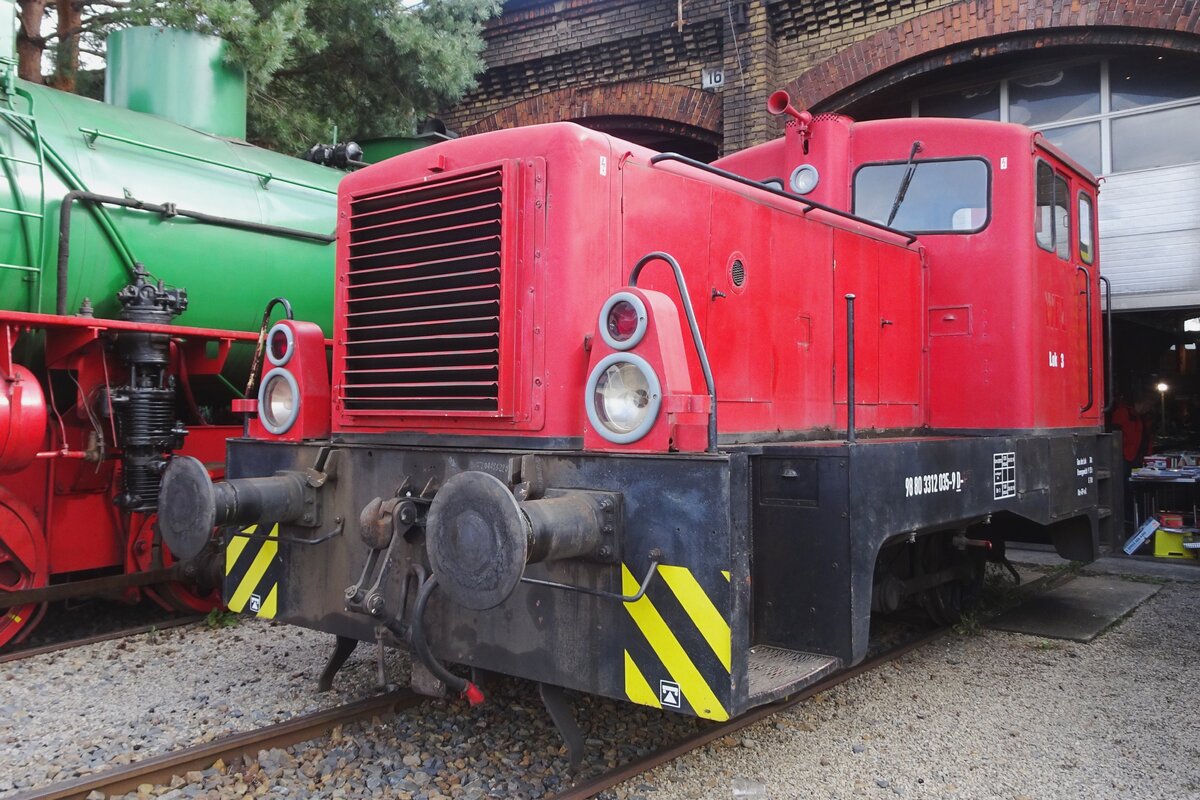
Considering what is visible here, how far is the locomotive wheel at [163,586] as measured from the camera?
5.44m

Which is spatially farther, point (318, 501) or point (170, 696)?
point (170, 696)

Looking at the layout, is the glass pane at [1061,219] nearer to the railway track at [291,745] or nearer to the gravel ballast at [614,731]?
the gravel ballast at [614,731]

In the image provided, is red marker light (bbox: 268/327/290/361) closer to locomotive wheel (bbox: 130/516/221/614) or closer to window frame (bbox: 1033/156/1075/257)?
locomotive wheel (bbox: 130/516/221/614)

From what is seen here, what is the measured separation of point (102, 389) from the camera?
17.1 ft

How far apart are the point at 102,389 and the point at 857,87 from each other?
8092 mm

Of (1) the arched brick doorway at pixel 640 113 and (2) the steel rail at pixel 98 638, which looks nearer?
(2) the steel rail at pixel 98 638

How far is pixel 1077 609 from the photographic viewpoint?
6.53 m

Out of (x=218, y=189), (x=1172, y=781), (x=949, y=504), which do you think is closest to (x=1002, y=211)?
(x=949, y=504)

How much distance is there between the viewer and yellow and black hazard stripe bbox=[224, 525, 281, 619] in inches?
153

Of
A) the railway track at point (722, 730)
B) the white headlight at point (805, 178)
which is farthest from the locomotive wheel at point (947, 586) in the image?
the white headlight at point (805, 178)

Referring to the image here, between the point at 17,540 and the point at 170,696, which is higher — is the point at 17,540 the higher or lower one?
the higher one

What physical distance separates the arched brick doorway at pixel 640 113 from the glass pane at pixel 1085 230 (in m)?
5.00

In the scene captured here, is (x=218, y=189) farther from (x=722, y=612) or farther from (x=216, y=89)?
(x=722, y=612)

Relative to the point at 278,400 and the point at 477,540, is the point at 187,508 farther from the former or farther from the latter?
the point at 477,540
